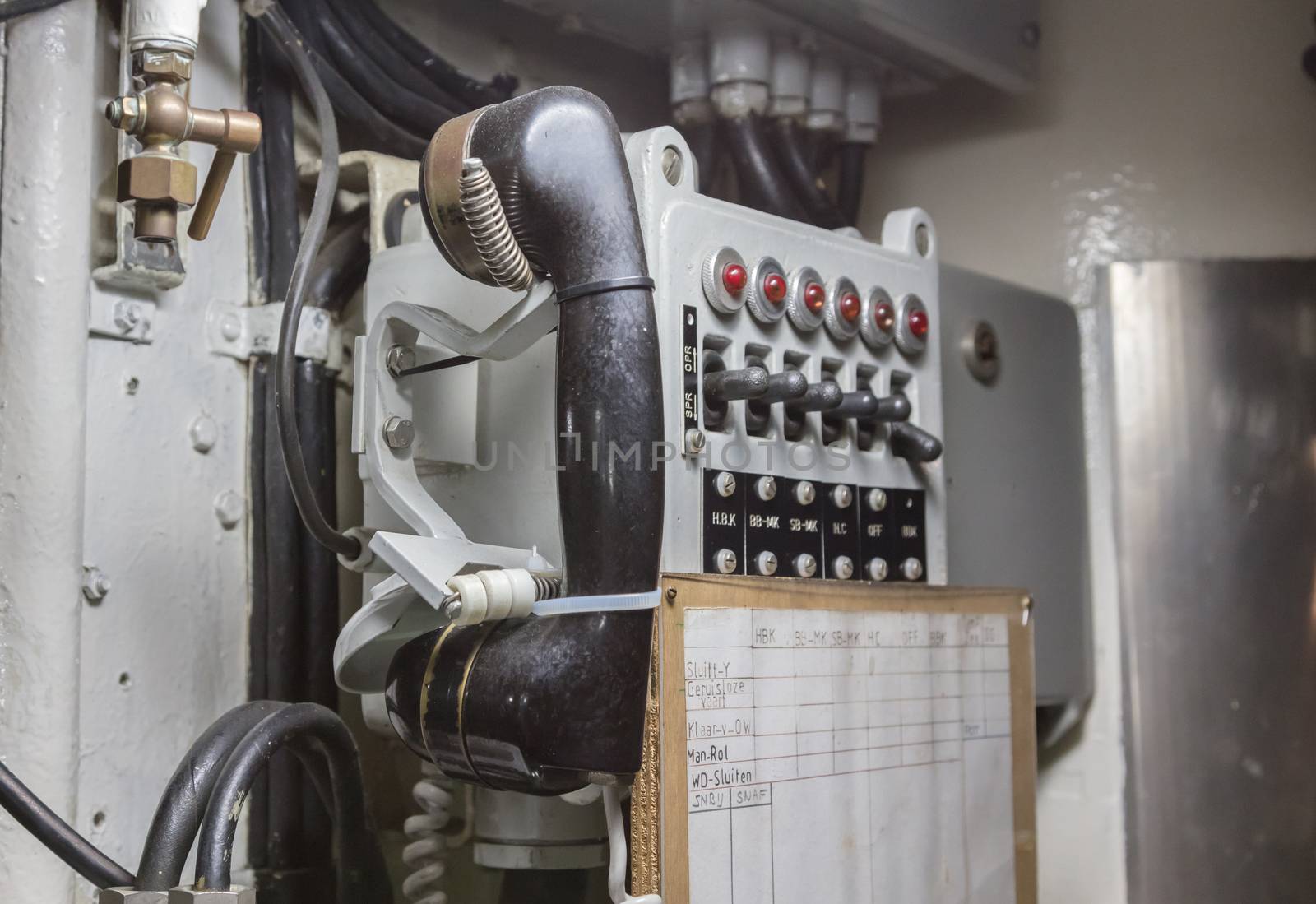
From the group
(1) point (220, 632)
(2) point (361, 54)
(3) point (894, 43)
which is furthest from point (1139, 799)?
(2) point (361, 54)

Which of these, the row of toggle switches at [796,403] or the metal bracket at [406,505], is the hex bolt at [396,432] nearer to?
the metal bracket at [406,505]

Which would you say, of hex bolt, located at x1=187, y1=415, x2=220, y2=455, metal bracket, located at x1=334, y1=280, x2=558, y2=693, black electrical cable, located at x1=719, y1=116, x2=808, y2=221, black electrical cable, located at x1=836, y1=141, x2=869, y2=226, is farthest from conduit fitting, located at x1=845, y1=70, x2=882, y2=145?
hex bolt, located at x1=187, y1=415, x2=220, y2=455

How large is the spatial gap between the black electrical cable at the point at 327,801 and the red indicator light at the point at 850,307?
56 centimetres

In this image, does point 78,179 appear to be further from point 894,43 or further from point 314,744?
point 894,43

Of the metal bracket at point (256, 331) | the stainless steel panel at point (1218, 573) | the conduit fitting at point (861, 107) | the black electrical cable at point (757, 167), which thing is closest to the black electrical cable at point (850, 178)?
the conduit fitting at point (861, 107)

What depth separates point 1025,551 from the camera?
1.53m

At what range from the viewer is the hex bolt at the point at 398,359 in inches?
→ 42.8

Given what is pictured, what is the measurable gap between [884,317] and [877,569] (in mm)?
237

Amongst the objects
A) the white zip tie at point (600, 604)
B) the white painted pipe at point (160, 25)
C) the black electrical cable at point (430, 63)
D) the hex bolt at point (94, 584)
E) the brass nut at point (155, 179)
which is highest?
the black electrical cable at point (430, 63)

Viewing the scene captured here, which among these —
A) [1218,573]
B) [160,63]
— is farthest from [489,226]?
[1218,573]

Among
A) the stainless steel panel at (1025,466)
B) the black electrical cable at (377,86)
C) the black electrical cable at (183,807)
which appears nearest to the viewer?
the black electrical cable at (183,807)

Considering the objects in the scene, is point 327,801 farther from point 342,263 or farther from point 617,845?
point 342,263

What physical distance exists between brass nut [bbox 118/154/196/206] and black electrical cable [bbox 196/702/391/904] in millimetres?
398

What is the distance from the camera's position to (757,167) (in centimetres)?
158
